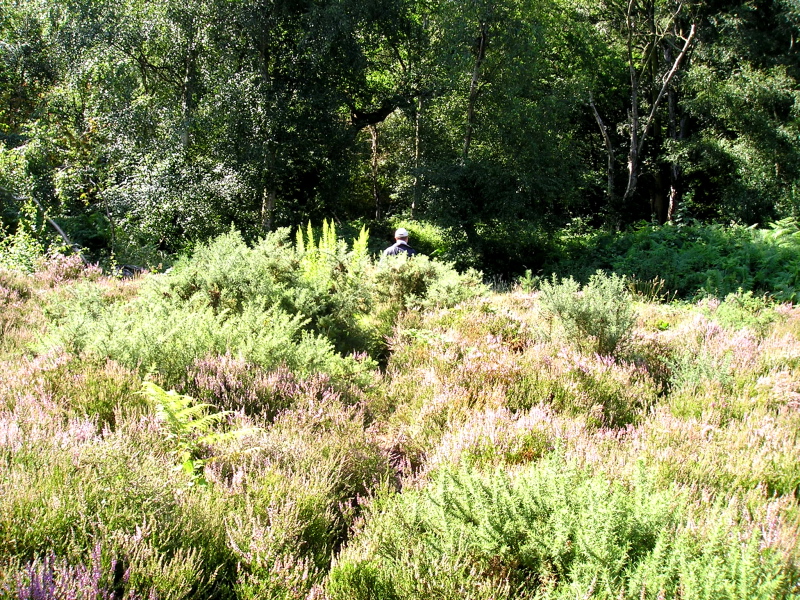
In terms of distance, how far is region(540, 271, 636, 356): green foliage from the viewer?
5.43 metres

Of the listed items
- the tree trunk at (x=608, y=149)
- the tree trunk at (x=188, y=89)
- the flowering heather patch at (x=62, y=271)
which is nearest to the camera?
the flowering heather patch at (x=62, y=271)

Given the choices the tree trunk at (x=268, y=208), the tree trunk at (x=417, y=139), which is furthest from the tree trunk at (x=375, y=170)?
the tree trunk at (x=268, y=208)

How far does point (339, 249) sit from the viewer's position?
22.7 ft

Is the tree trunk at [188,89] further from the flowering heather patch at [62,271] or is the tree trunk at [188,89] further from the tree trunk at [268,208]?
the flowering heather patch at [62,271]

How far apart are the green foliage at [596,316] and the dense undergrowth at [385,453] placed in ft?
0.08

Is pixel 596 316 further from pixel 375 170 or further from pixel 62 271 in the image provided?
pixel 375 170

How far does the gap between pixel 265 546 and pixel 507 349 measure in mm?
3397

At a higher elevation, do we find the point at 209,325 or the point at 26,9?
the point at 26,9

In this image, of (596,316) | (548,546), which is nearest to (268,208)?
(596,316)

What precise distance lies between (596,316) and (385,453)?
310 centimetres

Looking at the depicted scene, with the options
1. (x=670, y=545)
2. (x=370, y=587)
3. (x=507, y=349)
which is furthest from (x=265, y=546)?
(x=507, y=349)

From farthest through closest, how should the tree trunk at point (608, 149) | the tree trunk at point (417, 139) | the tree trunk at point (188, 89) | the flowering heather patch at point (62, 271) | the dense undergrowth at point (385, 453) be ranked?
1. the tree trunk at point (608, 149)
2. the tree trunk at point (417, 139)
3. the tree trunk at point (188, 89)
4. the flowering heather patch at point (62, 271)
5. the dense undergrowth at point (385, 453)

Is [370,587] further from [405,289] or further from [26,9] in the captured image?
[26,9]

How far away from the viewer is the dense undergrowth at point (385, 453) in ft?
6.97
